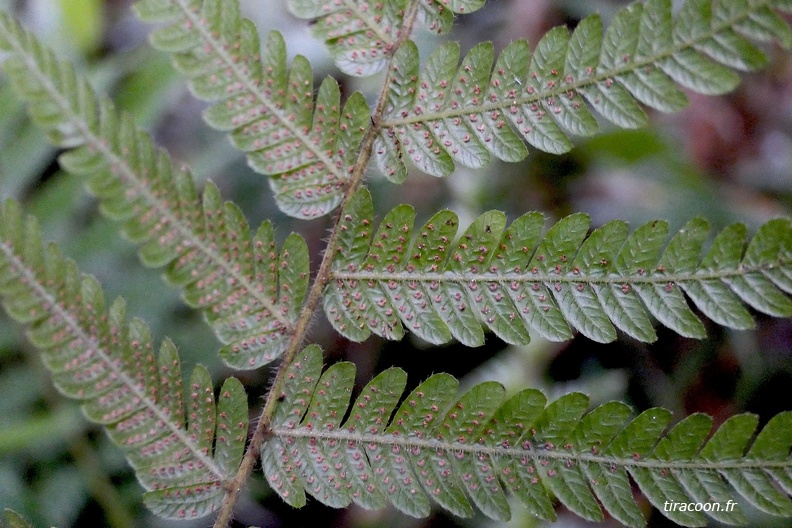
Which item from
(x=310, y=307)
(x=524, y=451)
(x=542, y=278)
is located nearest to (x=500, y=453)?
(x=524, y=451)

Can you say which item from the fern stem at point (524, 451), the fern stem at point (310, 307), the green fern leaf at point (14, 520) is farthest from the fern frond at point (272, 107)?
the green fern leaf at point (14, 520)

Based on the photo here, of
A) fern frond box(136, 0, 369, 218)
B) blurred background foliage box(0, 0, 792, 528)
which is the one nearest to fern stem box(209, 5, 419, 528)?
fern frond box(136, 0, 369, 218)

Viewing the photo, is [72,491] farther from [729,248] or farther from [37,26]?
[37,26]

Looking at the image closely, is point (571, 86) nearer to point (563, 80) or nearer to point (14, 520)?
point (563, 80)

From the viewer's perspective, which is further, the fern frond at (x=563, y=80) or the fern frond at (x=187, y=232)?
the fern frond at (x=187, y=232)

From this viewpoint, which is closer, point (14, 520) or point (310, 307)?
point (14, 520)

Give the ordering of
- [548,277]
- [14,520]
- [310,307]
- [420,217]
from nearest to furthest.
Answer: [14,520] → [548,277] → [310,307] → [420,217]

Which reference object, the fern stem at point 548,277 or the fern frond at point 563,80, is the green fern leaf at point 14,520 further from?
the fern frond at point 563,80
